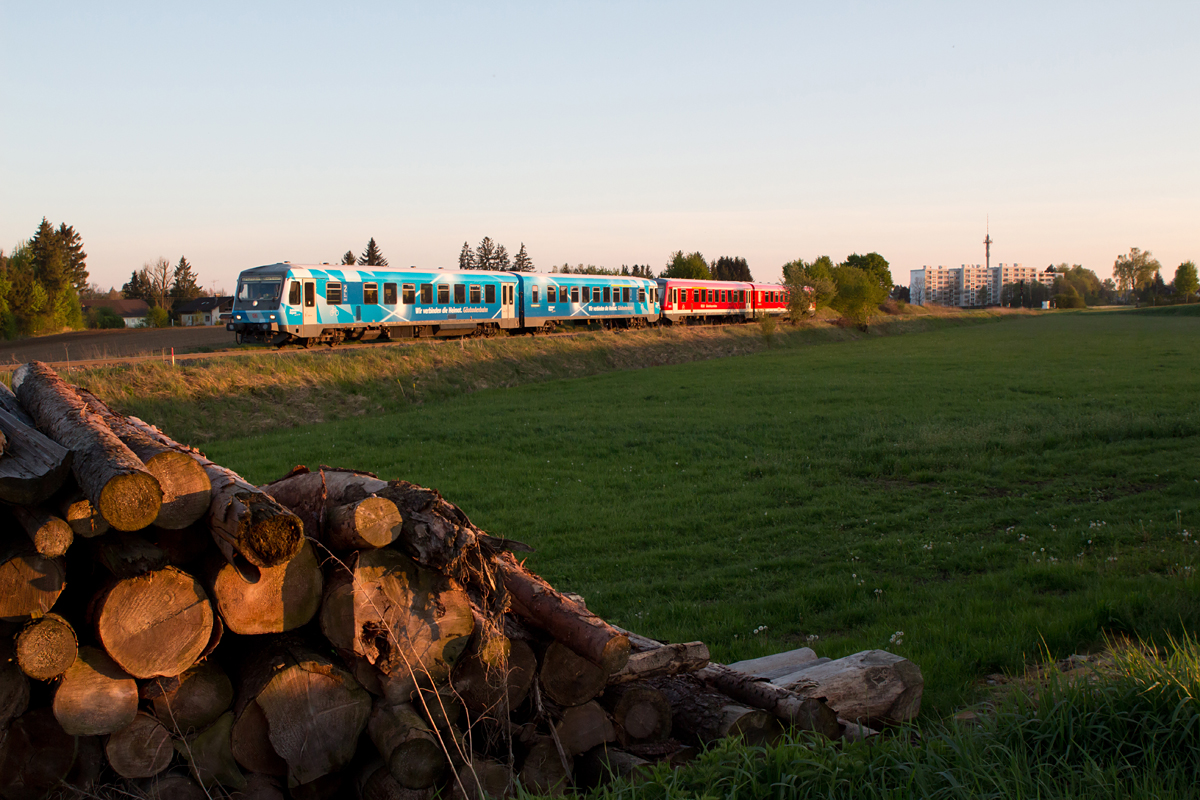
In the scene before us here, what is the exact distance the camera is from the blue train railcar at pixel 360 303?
2511cm

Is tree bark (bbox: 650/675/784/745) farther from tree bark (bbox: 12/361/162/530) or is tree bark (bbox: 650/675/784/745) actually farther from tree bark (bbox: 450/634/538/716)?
tree bark (bbox: 12/361/162/530)

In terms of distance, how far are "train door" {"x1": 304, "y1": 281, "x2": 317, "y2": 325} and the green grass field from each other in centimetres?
662

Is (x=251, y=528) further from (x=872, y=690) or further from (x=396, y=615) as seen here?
(x=872, y=690)

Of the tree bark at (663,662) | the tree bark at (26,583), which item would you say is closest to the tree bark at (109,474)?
the tree bark at (26,583)

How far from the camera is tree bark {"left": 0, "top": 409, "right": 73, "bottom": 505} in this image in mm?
2736

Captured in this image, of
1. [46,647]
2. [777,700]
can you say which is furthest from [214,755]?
[777,700]

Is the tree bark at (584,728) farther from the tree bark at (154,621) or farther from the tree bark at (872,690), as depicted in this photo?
the tree bark at (154,621)

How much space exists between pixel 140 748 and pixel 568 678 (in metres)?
1.69

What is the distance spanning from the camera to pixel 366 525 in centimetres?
307

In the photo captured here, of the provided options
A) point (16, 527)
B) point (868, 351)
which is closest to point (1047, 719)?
point (16, 527)

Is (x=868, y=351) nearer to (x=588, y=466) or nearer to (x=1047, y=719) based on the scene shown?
(x=588, y=466)

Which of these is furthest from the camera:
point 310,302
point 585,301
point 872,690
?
point 585,301

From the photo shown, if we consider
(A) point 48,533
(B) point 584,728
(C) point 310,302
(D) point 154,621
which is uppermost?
(C) point 310,302

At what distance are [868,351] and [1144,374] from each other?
57.7 feet
